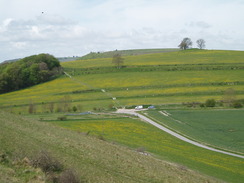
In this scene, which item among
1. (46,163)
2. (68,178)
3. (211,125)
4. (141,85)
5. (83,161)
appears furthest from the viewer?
(141,85)

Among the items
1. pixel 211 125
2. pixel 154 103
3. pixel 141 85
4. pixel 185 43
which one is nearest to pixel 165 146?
pixel 211 125

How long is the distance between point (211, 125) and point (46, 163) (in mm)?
43828

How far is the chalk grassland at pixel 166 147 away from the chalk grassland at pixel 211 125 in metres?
4.55

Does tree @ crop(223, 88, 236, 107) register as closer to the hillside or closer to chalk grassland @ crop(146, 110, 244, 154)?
the hillside

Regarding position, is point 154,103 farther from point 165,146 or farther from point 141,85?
point 165,146

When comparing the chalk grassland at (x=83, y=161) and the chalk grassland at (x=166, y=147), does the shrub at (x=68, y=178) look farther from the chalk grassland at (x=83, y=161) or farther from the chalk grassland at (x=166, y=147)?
the chalk grassland at (x=166, y=147)

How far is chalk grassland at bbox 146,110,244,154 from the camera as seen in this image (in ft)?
143

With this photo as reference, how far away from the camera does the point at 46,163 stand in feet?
55.2

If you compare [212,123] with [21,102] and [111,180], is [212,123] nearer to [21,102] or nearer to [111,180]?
[111,180]

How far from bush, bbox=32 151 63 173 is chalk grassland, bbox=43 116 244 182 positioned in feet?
49.6

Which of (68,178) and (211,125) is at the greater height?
(68,178)

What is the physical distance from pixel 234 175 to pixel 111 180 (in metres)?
16.3

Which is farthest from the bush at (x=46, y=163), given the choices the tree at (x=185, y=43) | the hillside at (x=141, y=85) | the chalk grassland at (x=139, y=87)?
the tree at (x=185, y=43)

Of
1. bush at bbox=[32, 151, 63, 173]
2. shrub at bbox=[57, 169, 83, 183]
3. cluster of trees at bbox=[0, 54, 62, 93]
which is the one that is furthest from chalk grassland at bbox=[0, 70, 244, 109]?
shrub at bbox=[57, 169, 83, 183]
